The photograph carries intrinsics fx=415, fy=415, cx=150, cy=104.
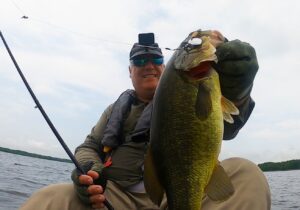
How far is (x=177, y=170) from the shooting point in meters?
2.41

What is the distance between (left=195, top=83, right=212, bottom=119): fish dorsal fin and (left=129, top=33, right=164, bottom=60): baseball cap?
194 cm

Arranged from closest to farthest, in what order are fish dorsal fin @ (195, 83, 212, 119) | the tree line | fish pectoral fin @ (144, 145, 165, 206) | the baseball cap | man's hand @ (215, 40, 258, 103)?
fish dorsal fin @ (195, 83, 212, 119) < fish pectoral fin @ (144, 145, 165, 206) < man's hand @ (215, 40, 258, 103) < the baseball cap < the tree line

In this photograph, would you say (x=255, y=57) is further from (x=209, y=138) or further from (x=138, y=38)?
(x=138, y=38)

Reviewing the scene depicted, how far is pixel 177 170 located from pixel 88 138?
7.64 feet

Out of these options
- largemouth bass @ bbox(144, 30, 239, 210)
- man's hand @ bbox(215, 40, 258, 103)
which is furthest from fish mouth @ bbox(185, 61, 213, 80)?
man's hand @ bbox(215, 40, 258, 103)

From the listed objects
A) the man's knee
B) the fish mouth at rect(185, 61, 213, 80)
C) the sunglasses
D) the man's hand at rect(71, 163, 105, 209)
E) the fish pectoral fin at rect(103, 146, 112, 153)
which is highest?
the sunglasses

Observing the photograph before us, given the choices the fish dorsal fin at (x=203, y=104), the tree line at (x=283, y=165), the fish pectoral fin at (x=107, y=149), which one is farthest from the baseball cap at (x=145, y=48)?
the tree line at (x=283, y=165)

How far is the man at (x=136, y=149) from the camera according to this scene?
2.80 m

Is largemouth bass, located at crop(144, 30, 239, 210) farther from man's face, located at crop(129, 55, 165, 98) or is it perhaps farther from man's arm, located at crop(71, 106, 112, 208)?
man's face, located at crop(129, 55, 165, 98)

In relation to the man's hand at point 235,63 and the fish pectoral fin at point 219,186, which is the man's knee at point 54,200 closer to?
the fish pectoral fin at point 219,186

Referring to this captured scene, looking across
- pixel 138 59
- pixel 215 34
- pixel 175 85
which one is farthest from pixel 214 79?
pixel 138 59

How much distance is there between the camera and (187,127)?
2379mm

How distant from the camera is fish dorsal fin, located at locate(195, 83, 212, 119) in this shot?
2352 millimetres

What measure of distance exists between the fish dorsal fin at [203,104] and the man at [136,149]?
43 cm
